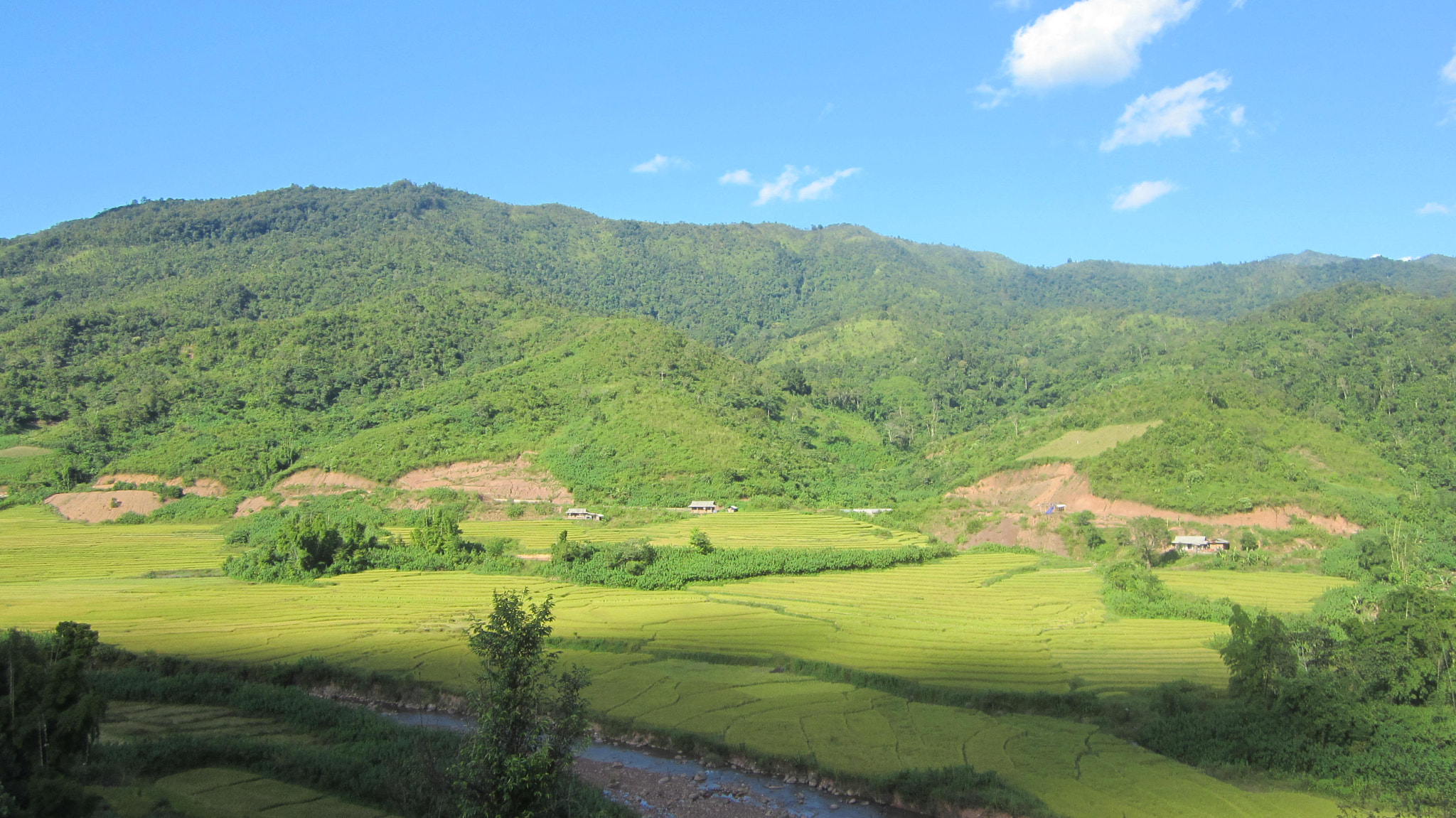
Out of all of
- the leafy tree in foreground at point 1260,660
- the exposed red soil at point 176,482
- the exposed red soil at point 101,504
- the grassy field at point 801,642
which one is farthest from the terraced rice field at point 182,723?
the exposed red soil at point 176,482

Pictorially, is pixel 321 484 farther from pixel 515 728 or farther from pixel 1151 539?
pixel 1151 539

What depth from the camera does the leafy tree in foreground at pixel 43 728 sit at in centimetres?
1895

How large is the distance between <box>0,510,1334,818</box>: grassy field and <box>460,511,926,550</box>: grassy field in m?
7.07

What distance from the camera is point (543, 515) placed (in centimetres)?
8194

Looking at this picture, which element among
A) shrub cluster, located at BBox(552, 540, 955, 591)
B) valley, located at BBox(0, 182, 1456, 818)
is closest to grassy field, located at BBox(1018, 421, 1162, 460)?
valley, located at BBox(0, 182, 1456, 818)

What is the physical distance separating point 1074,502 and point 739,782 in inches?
2481

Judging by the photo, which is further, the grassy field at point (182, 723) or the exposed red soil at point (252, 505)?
the exposed red soil at point (252, 505)

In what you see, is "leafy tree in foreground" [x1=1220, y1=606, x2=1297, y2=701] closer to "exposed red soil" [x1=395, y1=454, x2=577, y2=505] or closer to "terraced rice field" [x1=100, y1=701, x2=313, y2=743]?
"terraced rice field" [x1=100, y1=701, x2=313, y2=743]

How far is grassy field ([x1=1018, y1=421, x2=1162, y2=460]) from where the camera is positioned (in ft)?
290

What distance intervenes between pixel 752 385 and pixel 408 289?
252 ft

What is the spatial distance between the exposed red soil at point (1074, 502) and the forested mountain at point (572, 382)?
2.24 meters

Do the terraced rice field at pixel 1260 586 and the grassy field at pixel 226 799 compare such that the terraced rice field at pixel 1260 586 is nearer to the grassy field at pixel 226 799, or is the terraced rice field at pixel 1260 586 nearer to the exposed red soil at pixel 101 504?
the grassy field at pixel 226 799

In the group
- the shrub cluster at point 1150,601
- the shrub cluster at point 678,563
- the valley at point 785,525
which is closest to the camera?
the valley at point 785,525

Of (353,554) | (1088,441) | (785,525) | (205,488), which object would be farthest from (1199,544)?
(205,488)
